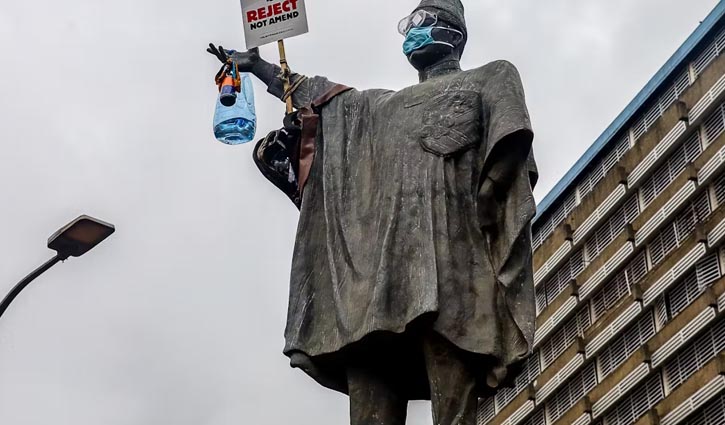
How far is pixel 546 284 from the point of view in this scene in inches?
3167

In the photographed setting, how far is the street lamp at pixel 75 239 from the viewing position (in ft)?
48.9

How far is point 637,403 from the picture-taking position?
7012 centimetres

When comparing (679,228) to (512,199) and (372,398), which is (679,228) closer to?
(512,199)

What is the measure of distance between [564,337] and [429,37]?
68.9 metres

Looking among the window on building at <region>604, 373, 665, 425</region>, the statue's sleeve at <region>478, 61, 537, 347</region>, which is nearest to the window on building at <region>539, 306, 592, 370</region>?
the window on building at <region>604, 373, 665, 425</region>

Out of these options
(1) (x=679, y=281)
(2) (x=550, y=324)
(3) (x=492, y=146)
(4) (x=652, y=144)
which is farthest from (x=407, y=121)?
(2) (x=550, y=324)

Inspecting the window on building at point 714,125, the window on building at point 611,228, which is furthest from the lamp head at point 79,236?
the window on building at point 611,228

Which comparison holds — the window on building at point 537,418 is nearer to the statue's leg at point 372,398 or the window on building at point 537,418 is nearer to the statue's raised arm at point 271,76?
the statue's raised arm at point 271,76

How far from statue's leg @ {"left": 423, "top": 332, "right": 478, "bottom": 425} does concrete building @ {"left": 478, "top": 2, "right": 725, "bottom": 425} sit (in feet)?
183

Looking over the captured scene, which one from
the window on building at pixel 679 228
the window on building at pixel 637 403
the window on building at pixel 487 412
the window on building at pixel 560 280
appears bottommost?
the window on building at pixel 487 412

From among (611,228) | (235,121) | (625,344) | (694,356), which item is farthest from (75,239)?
(611,228)

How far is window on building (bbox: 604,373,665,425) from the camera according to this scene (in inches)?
2702

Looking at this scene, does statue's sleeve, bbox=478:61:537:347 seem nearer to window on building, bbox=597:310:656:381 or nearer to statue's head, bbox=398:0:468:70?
statue's head, bbox=398:0:468:70

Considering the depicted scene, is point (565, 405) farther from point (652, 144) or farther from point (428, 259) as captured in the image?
point (428, 259)
